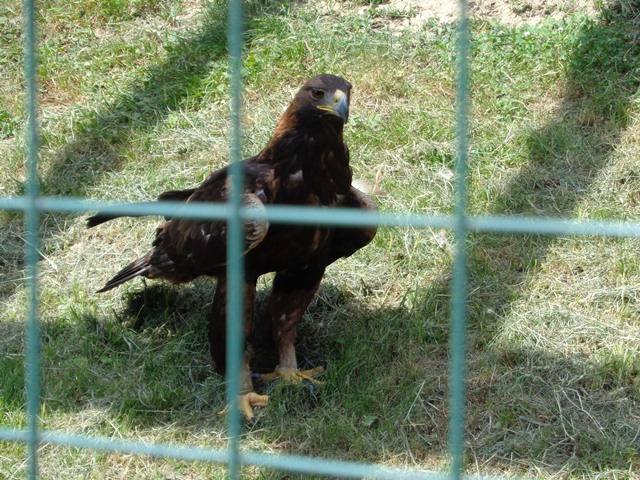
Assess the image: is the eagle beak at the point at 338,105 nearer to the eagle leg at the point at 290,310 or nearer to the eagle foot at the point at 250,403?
the eagle leg at the point at 290,310

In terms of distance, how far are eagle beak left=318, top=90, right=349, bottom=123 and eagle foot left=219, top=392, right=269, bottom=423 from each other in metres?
1.29

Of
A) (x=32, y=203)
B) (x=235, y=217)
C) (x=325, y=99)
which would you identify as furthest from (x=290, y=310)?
(x=235, y=217)

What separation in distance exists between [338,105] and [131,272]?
1.45 meters

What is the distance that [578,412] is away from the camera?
157 inches

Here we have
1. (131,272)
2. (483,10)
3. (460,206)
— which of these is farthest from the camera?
(483,10)

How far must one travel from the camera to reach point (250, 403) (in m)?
4.36

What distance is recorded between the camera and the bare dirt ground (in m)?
6.29

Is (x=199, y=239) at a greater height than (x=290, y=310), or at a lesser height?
greater

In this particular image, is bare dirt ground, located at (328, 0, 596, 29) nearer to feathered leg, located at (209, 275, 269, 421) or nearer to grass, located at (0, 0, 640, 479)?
grass, located at (0, 0, 640, 479)

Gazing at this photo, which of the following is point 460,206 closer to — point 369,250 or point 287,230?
point 287,230

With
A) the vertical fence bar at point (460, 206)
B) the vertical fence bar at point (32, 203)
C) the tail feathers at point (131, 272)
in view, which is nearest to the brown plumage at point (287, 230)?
the tail feathers at point (131, 272)

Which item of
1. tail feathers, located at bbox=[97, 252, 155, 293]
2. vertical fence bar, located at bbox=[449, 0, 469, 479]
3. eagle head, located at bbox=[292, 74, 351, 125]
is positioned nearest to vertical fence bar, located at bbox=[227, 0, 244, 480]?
vertical fence bar, located at bbox=[449, 0, 469, 479]

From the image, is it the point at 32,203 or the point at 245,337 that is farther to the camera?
the point at 245,337

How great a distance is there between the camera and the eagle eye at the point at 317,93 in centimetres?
409
